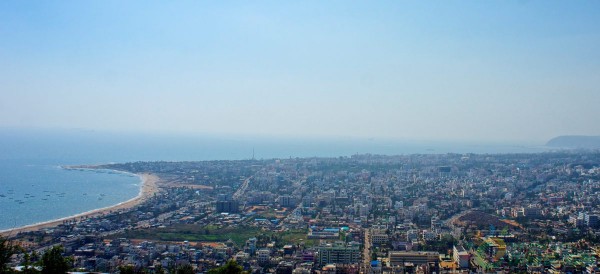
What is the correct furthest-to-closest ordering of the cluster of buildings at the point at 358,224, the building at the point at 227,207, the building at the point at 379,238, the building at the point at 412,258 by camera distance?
1. the building at the point at 227,207
2. the building at the point at 379,238
3. the cluster of buildings at the point at 358,224
4. the building at the point at 412,258

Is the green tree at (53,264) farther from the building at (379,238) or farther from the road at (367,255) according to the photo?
the building at (379,238)

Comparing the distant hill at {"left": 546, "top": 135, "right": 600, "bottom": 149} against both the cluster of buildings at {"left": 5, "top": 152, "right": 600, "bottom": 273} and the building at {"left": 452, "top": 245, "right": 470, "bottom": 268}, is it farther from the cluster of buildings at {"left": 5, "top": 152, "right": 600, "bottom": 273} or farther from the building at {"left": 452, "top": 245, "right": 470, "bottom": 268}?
the building at {"left": 452, "top": 245, "right": 470, "bottom": 268}

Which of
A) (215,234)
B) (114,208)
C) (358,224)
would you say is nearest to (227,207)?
(215,234)

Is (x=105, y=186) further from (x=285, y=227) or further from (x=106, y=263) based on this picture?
(x=106, y=263)

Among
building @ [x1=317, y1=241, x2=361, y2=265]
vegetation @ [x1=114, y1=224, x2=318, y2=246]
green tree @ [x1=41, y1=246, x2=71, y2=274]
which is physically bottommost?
vegetation @ [x1=114, y1=224, x2=318, y2=246]

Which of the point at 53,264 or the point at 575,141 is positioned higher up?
the point at 575,141

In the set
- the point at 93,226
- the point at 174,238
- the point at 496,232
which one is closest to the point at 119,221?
→ the point at 93,226

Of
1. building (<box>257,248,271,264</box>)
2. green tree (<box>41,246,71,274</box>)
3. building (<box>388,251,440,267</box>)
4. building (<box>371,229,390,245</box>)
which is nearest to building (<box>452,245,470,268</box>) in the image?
building (<box>388,251,440,267</box>)

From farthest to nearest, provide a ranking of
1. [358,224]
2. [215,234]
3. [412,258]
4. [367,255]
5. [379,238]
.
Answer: [358,224] < [215,234] < [379,238] < [367,255] < [412,258]

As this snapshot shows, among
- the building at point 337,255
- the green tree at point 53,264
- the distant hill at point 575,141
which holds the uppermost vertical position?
the distant hill at point 575,141

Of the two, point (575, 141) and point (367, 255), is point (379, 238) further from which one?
point (575, 141)

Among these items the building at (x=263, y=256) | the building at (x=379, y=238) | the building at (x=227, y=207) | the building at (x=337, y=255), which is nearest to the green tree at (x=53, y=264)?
the building at (x=263, y=256)
